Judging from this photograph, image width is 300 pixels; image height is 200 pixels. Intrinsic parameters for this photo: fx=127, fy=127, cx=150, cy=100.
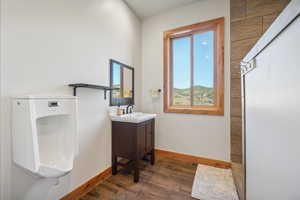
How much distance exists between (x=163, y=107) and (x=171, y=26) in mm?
1642

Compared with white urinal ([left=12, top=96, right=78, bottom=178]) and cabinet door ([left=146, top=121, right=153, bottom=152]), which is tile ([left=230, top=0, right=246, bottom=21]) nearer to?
cabinet door ([left=146, top=121, right=153, bottom=152])

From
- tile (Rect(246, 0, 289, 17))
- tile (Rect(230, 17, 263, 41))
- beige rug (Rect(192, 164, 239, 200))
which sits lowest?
beige rug (Rect(192, 164, 239, 200))

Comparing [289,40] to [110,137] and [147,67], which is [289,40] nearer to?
[110,137]

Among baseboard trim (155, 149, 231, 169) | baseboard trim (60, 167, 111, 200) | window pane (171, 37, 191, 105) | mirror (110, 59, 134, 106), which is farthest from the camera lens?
window pane (171, 37, 191, 105)

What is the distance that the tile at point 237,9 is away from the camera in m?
1.99

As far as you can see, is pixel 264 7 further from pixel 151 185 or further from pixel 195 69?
pixel 151 185

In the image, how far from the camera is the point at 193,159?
2.35 meters

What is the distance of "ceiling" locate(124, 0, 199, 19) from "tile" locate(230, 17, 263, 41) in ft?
3.01

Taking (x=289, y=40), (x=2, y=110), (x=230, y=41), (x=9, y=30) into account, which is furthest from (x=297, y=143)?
(x=230, y=41)

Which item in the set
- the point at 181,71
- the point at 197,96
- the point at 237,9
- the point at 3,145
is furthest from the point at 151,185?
the point at 237,9

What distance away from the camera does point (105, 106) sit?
1916 millimetres

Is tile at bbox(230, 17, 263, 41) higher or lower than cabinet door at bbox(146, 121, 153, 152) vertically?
higher

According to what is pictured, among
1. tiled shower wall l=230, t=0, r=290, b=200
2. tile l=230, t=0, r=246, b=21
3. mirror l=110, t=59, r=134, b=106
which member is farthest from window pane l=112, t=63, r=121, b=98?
tile l=230, t=0, r=246, b=21

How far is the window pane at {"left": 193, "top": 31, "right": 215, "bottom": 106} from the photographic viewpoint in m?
2.34
